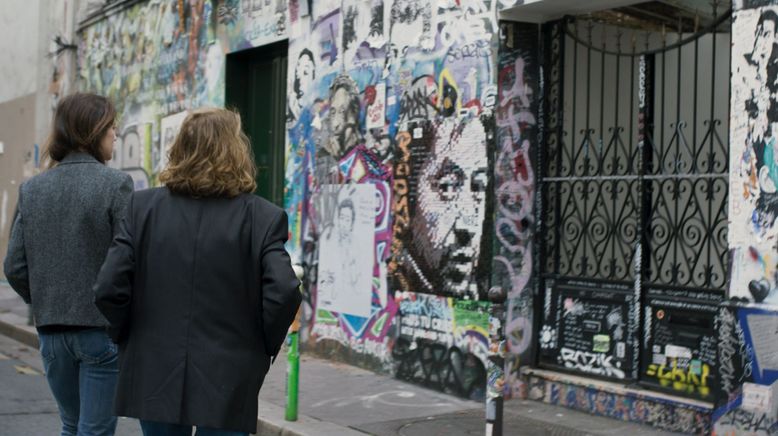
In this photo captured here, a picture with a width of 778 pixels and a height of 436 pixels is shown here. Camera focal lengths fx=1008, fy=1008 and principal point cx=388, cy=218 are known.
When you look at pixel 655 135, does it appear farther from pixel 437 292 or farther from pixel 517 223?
pixel 437 292

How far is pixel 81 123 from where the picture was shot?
393 cm

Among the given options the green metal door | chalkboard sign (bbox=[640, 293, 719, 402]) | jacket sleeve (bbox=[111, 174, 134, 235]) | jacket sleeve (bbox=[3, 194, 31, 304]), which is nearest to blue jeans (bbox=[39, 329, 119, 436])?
jacket sleeve (bbox=[3, 194, 31, 304])

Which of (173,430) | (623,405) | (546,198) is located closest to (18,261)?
(173,430)

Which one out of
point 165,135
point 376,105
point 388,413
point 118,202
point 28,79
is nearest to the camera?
point 118,202

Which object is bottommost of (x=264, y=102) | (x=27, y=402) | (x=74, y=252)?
(x=27, y=402)

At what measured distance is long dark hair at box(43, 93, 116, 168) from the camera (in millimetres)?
3922

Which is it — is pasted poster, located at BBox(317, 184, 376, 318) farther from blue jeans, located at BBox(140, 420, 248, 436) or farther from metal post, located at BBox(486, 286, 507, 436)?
blue jeans, located at BBox(140, 420, 248, 436)

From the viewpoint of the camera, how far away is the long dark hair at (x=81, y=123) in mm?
3922

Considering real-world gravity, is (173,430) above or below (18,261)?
below

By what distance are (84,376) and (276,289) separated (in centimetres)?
105

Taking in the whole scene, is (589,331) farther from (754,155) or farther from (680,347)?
(754,155)

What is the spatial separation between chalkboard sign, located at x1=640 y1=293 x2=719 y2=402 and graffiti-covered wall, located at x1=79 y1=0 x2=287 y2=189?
525 cm

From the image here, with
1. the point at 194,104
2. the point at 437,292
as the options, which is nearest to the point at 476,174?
the point at 437,292

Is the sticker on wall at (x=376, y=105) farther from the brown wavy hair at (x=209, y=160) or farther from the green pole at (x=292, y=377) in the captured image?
the brown wavy hair at (x=209, y=160)
